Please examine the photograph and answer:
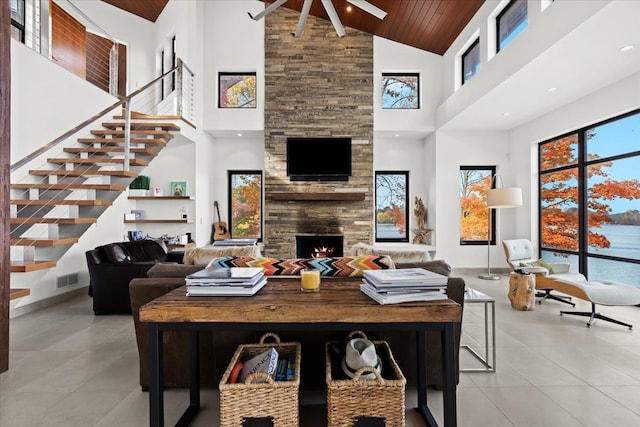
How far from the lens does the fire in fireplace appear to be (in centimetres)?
688

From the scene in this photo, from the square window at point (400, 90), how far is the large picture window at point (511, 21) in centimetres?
206

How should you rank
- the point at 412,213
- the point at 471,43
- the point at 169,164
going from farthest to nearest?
1. the point at 412,213
2. the point at 169,164
3. the point at 471,43

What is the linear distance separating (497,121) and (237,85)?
195 inches

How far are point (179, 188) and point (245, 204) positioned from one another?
150 centimetres

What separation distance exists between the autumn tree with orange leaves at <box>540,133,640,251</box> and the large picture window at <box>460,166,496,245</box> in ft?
3.36

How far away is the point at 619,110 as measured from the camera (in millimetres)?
4352

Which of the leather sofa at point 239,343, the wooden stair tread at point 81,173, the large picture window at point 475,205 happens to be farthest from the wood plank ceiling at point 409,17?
the leather sofa at point 239,343

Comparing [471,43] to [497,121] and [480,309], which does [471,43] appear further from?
[480,309]

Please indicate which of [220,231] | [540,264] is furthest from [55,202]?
[540,264]

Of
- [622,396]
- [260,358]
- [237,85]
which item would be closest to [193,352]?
[260,358]

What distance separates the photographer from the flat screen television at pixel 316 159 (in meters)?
6.76

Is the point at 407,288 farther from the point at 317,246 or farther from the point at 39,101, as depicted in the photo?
→ the point at 317,246

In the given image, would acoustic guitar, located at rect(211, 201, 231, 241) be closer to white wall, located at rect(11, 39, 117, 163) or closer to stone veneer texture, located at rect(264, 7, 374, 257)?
stone veneer texture, located at rect(264, 7, 374, 257)

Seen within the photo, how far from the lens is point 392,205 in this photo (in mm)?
7520
